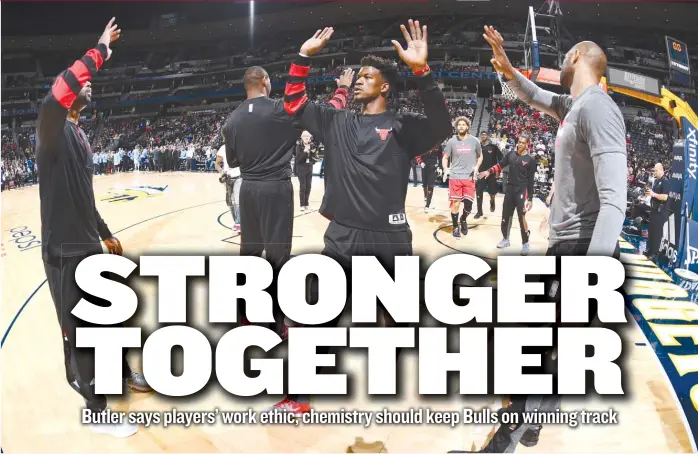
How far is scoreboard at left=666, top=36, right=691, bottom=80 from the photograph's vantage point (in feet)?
17.6

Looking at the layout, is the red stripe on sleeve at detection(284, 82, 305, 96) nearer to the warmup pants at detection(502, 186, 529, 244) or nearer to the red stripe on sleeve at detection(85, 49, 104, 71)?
the red stripe on sleeve at detection(85, 49, 104, 71)

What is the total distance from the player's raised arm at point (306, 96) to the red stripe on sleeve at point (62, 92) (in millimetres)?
1177

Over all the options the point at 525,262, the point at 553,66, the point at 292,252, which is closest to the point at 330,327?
the point at 292,252

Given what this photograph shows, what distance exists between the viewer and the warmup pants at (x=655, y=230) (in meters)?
4.88

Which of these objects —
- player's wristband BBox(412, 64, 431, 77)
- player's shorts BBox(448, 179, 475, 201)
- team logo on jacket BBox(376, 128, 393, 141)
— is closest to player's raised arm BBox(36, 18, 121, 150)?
team logo on jacket BBox(376, 128, 393, 141)

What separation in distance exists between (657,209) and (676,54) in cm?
193

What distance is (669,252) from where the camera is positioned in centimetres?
477

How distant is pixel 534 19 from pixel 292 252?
398 centimetres

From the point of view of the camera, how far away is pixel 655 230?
5.01m

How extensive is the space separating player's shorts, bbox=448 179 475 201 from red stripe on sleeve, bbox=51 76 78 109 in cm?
406

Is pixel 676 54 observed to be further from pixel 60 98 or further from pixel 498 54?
pixel 60 98

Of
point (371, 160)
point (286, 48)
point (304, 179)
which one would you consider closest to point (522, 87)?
point (371, 160)

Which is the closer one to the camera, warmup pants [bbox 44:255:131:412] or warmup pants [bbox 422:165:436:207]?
warmup pants [bbox 44:255:131:412]

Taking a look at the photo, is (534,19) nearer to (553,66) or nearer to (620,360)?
(553,66)
